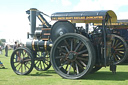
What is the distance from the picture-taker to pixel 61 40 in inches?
325

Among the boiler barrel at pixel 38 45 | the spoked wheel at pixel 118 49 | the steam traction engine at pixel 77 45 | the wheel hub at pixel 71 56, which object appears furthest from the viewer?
the spoked wheel at pixel 118 49

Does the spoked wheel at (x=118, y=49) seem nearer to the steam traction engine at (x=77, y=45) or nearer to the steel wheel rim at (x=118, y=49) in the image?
the steel wheel rim at (x=118, y=49)

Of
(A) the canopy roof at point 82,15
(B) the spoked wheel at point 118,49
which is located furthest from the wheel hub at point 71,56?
(B) the spoked wheel at point 118,49

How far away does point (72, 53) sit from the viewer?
811 cm

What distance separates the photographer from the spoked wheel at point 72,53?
309 inches

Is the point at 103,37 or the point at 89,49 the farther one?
the point at 103,37

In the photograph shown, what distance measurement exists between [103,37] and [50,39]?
216cm

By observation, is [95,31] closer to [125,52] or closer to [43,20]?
[43,20]

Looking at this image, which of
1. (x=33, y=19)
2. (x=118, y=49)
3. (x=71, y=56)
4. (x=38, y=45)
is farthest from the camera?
(x=118, y=49)

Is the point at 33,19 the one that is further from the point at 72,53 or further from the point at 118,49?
the point at 118,49

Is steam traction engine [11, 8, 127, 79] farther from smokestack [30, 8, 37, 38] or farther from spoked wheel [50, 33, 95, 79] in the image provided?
smokestack [30, 8, 37, 38]

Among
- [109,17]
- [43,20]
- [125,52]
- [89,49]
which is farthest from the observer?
[125,52]

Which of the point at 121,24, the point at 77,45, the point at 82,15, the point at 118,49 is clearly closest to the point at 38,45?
the point at 77,45

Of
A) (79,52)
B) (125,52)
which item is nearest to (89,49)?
(79,52)
